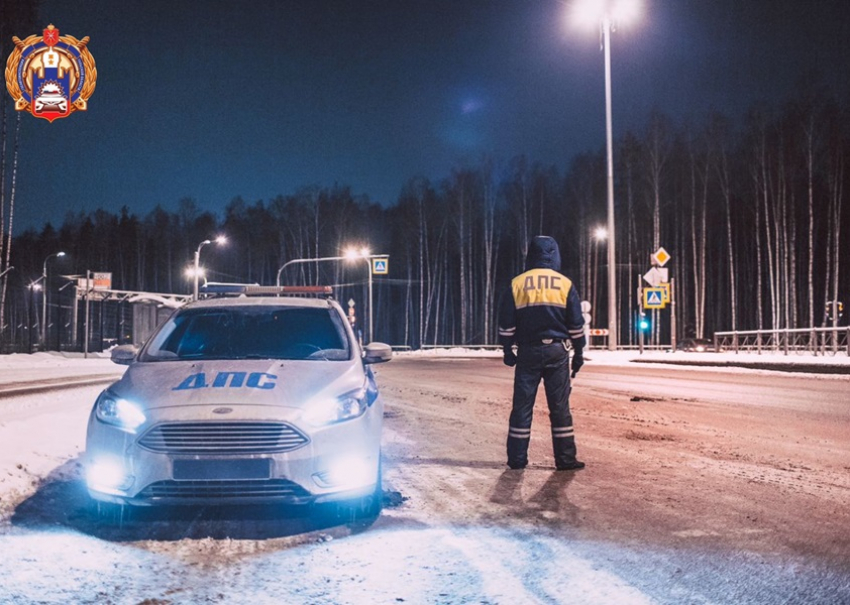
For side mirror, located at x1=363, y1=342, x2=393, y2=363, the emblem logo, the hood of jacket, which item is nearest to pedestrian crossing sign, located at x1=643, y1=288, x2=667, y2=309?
the emblem logo

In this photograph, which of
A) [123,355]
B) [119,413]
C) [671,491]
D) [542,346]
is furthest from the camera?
[542,346]

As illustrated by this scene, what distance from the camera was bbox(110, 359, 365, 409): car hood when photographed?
15.3 feet

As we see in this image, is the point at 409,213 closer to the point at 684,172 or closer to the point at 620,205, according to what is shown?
the point at 620,205

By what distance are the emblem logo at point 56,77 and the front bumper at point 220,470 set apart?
59.2 ft

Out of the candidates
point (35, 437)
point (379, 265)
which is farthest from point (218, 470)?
point (379, 265)

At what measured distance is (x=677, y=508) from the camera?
5.28 m

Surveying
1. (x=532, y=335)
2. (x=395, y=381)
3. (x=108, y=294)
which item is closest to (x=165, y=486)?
(x=532, y=335)

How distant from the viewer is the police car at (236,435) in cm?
443

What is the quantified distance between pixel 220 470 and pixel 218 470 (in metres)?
0.01

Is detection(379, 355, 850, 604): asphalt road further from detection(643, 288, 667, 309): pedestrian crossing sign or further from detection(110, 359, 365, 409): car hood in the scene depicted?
detection(643, 288, 667, 309): pedestrian crossing sign

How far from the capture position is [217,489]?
4422 mm

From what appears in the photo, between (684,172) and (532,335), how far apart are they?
49.5 meters

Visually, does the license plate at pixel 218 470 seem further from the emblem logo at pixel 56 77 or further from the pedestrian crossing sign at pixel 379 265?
the pedestrian crossing sign at pixel 379 265

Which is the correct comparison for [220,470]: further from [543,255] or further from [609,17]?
[609,17]
